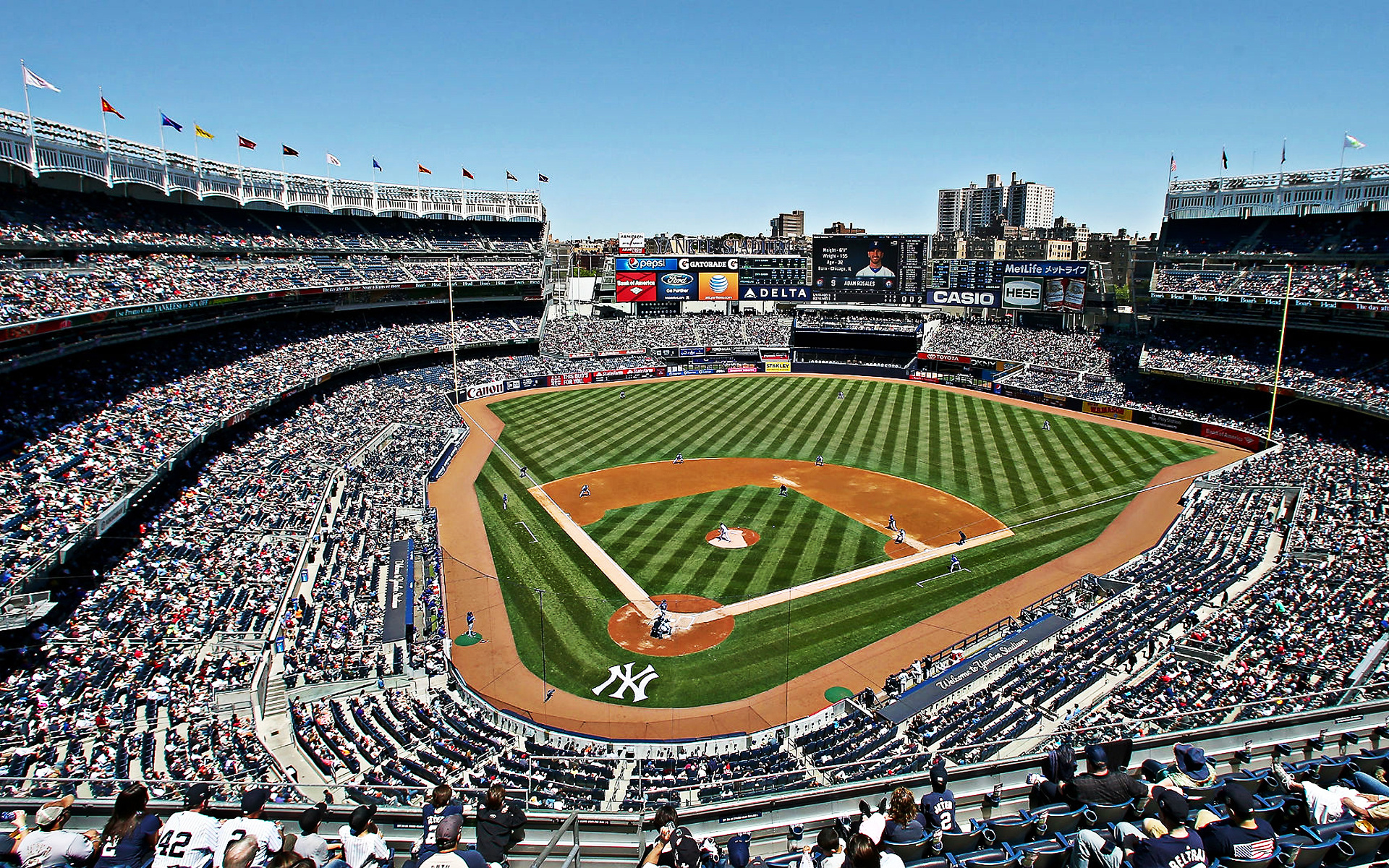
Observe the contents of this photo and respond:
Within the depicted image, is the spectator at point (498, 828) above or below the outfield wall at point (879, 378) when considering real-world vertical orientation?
above

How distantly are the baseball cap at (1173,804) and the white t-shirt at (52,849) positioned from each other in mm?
9516

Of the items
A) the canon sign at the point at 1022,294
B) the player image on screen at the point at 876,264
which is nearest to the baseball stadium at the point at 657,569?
the canon sign at the point at 1022,294

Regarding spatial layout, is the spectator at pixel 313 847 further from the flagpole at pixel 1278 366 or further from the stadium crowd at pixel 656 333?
the stadium crowd at pixel 656 333

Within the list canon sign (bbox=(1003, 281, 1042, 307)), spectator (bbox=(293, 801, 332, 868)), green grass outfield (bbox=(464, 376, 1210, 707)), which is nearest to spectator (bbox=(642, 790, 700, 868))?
spectator (bbox=(293, 801, 332, 868))

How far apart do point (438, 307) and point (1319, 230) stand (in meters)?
67.4

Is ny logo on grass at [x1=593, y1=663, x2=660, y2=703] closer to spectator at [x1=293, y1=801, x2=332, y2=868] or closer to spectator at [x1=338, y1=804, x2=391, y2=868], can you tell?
spectator at [x1=293, y1=801, x2=332, y2=868]

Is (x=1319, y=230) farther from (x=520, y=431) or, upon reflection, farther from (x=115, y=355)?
(x=115, y=355)

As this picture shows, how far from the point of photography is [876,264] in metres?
73.1

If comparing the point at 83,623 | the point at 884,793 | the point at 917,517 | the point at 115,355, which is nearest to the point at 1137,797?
the point at 884,793

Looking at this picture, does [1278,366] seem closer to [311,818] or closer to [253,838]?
[311,818]

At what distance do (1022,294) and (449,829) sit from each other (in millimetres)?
69634

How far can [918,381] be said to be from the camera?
66.2 meters

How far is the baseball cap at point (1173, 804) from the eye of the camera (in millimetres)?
6836

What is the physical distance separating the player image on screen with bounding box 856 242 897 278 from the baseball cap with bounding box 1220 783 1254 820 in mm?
69021
